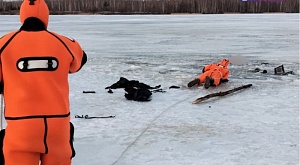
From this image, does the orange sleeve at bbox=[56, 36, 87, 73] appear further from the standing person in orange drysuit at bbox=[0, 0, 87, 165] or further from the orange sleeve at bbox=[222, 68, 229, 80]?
the orange sleeve at bbox=[222, 68, 229, 80]

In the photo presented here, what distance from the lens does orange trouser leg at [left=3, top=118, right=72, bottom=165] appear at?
7.00 feet

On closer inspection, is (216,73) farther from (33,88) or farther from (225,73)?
(33,88)

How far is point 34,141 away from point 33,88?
9.1 inches

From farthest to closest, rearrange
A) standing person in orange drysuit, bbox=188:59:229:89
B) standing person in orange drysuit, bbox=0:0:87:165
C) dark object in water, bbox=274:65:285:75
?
dark object in water, bbox=274:65:285:75, standing person in orange drysuit, bbox=188:59:229:89, standing person in orange drysuit, bbox=0:0:87:165

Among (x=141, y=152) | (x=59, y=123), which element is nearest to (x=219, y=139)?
(x=141, y=152)

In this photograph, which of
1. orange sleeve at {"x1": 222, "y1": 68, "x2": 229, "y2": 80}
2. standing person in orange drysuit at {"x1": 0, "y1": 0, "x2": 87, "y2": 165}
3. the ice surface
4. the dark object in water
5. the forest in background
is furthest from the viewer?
the forest in background

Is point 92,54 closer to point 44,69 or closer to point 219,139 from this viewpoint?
point 219,139

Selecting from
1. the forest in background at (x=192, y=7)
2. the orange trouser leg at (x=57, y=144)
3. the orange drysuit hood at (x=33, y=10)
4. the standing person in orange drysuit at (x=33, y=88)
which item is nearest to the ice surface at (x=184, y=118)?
the orange trouser leg at (x=57, y=144)

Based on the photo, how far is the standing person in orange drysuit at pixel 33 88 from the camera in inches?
83.4

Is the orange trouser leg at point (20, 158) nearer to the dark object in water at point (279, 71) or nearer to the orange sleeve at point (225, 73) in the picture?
the orange sleeve at point (225, 73)

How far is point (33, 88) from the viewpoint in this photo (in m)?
2.13

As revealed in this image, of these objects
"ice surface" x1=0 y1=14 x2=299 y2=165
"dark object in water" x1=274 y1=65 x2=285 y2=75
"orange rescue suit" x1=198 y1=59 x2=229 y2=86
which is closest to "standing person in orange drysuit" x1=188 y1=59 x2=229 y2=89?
"orange rescue suit" x1=198 y1=59 x2=229 y2=86

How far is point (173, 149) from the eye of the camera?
3742mm

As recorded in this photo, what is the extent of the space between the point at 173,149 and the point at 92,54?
6.57 meters
